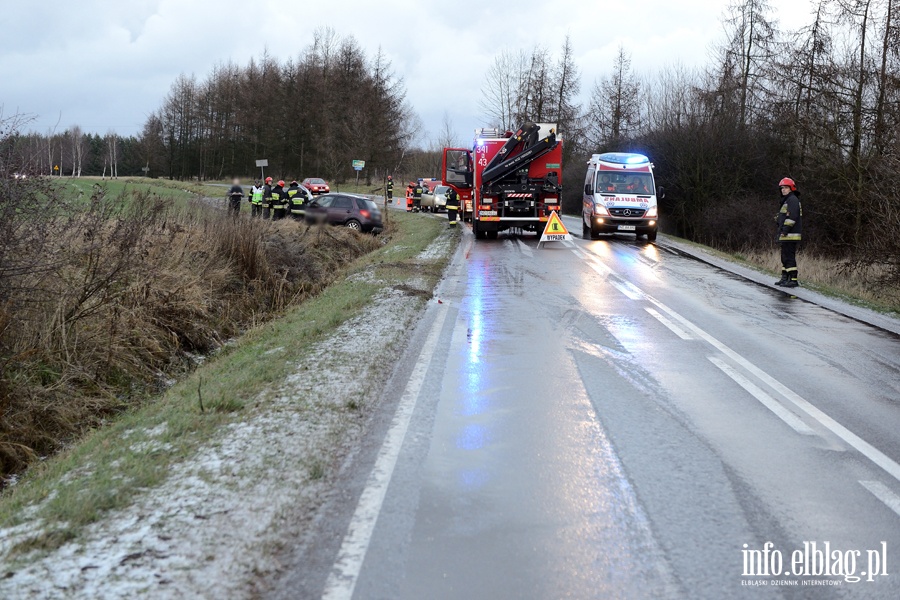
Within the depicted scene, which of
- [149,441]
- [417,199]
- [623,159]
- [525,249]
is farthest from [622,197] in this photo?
[417,199]

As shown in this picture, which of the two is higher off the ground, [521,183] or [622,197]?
[521,183]

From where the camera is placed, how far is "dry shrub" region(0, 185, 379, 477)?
8398mm

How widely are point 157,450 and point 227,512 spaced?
1.44 m

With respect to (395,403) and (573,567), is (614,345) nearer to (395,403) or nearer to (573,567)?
(395,403)

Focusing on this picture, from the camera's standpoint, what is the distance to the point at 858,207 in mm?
28578

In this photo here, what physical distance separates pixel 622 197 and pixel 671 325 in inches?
596

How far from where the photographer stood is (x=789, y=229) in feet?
48.1

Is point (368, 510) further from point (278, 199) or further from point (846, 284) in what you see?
point (278, 199)

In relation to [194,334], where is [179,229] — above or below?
above

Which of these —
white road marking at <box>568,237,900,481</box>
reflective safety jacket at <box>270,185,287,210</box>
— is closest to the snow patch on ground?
white road marking at <box>568,237,900,481</box>

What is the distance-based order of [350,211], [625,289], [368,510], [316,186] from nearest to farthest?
[368,510] < [625,289] < [350,211] < [316,186]

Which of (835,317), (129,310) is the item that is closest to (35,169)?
(129,310)

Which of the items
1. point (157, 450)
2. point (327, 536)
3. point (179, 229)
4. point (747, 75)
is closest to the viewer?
point (327, 536)

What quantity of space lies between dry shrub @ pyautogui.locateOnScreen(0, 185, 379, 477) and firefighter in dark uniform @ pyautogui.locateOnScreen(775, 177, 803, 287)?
9.35 meters
